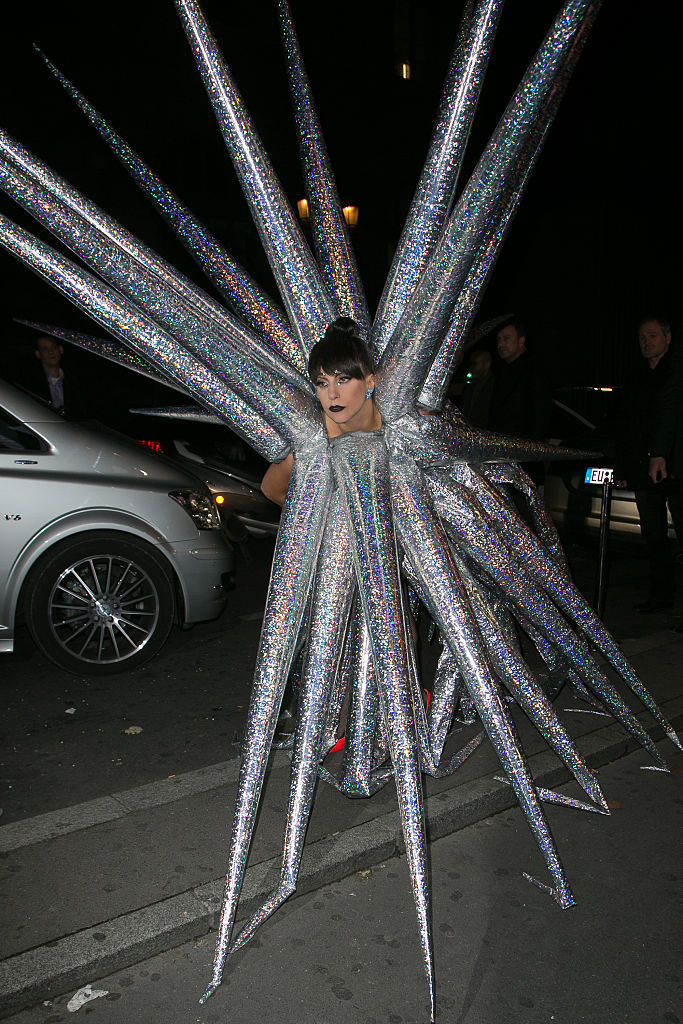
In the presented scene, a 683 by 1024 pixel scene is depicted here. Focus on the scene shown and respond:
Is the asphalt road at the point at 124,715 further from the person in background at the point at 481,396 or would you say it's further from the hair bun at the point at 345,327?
the hair bun at the point at 345,327

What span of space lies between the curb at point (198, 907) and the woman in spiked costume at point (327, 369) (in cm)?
20

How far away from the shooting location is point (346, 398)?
104 inches

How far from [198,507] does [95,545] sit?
729mm

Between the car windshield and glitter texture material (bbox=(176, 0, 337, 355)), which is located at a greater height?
glitter texture material (bbox=(176, 0, 337, 355))

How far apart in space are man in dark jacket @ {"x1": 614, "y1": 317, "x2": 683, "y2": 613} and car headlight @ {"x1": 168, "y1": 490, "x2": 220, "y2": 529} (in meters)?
3.08

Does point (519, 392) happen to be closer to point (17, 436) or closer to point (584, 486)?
point (584, 486)

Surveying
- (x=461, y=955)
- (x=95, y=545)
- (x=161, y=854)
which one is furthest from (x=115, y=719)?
(x=461, y=955)

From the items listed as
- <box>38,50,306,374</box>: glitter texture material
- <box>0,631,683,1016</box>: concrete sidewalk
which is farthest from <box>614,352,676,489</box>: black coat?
<box>38,50,306,374</box>: glitter texture material

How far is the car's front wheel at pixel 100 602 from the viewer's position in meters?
4.85

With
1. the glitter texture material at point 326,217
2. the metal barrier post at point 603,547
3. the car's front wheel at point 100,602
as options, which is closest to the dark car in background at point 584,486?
the metal barrier post at point 603,547

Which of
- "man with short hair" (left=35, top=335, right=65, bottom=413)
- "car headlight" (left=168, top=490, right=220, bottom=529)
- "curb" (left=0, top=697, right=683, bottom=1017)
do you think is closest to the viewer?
"curb" (left=0, top=697, right=683, bottom=1017)

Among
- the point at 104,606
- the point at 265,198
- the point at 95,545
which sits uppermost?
the point at 265,198

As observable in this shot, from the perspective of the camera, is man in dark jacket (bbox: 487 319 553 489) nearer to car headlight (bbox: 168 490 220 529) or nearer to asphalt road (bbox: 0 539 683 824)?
asphalt road (bbox: 0 539 683 824)

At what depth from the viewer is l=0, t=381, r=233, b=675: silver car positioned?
4812mm
